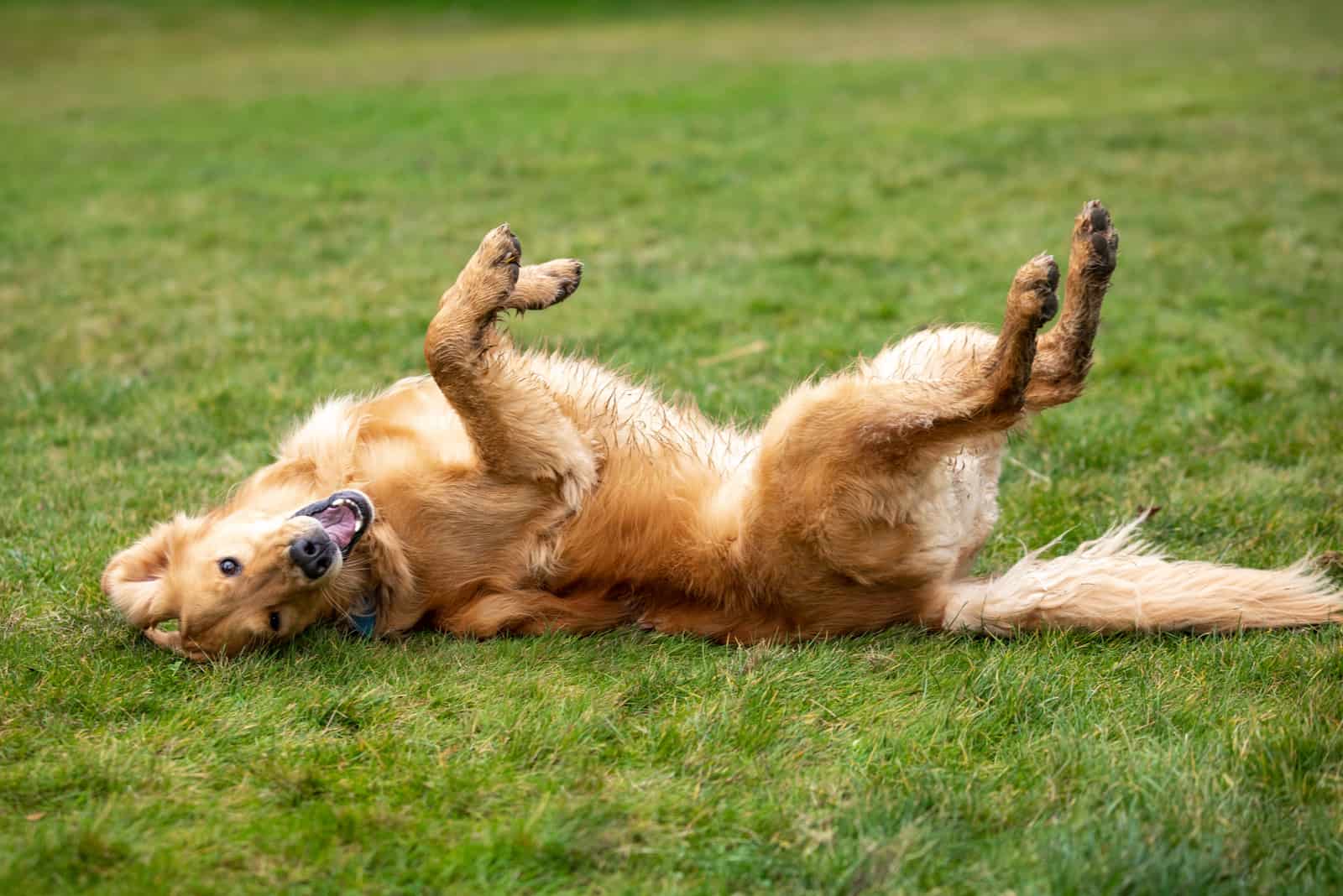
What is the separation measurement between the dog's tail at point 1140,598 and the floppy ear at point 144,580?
2412mm

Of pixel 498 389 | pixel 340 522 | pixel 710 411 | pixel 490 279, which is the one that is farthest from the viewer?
pixel 710 411

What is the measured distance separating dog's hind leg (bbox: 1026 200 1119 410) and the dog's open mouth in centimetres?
205

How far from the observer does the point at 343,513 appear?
3.76 metres

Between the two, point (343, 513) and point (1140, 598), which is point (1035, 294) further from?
point (343, 513)

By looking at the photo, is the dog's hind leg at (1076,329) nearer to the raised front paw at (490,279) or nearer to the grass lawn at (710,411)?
the grass lawn at (710,411)

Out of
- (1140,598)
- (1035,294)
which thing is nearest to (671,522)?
(1035,294)

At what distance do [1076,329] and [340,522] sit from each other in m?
2.34

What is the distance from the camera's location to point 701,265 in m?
8.44

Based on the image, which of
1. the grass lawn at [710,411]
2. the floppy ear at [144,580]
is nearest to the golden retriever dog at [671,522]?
the floppy ear at [144,580]

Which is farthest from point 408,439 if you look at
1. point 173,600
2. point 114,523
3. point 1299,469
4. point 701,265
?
point 701,265

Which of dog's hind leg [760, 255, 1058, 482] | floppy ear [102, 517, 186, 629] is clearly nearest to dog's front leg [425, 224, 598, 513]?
dog's hind leg [760, 255, 1058, 482]

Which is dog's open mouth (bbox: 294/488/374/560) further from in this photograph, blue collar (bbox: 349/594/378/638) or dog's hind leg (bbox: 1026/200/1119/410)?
dog's hind leg (bbox: 1026/200/1119/410)

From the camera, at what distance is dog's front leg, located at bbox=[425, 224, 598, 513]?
3834mm

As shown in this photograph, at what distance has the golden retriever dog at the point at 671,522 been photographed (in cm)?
348
